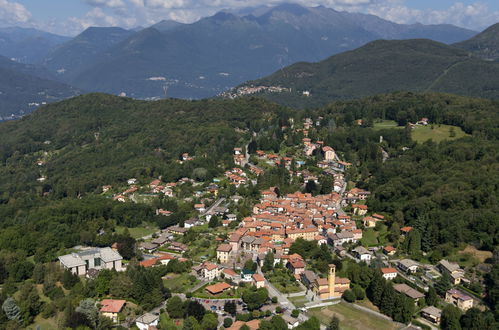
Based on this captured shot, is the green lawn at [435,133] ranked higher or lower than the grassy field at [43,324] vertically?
higher

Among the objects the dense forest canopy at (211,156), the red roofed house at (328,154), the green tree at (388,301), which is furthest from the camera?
the red roofed house at (328,154)

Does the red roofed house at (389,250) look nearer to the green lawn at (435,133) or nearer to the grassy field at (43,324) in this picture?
the grassy field at (43,324)

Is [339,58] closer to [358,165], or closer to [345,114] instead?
[345,114]

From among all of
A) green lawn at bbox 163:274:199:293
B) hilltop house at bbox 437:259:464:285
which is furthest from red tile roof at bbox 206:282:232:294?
hilltop house at bbox 437:259:464:285

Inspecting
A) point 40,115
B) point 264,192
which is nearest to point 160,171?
point 264,192

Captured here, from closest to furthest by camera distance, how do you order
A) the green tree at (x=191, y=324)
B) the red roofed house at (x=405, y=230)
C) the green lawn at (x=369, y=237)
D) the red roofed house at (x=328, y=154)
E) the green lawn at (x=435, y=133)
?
1. the green tree at (x=191, y=324)
2. the green lawn at (x=369, y=237)
3. the red roofed house at (x=405, y=230)
4. the green lawn at (x=435, y=133)
5. the red roofed house at (x=328, y=154)

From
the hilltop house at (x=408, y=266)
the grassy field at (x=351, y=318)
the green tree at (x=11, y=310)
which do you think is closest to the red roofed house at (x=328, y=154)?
the hilltop house at (x=408, y=266)
